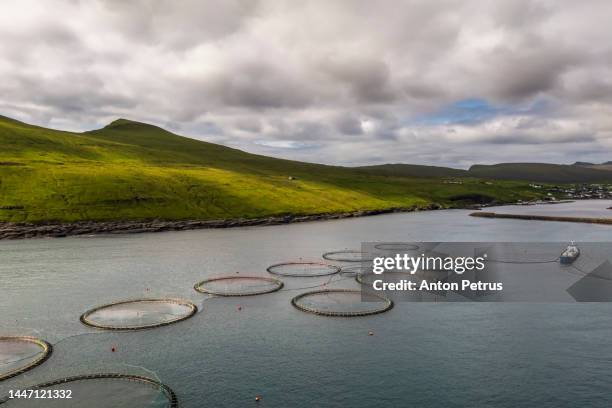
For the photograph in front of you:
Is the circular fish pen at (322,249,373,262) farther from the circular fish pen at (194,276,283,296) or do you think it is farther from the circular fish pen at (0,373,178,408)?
the circular fish pen at (0,373,178,408)

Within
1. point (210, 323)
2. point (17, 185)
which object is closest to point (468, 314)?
point (210, 323)

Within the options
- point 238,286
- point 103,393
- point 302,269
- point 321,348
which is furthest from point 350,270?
point 103,393

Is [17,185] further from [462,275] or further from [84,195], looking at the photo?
[462,275]

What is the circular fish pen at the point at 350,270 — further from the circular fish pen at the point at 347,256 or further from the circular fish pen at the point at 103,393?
the circular fish pen at the point at 103,393

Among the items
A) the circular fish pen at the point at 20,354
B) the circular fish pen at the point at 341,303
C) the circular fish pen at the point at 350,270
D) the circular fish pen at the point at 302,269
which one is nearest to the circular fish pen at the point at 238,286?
the circular fish pen at the point at 302,269

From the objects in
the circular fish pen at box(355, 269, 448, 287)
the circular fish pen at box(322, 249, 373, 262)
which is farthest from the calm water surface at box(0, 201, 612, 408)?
the circular fish pen at box(322, 249, 373, 262)
